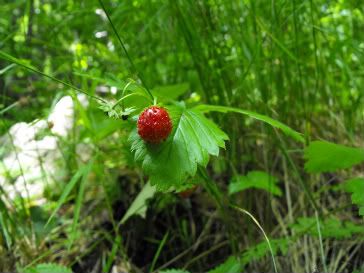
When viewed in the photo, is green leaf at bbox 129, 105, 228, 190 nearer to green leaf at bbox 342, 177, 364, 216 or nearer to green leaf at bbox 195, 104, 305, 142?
green leaf at bbox 195, 104, 305, 142

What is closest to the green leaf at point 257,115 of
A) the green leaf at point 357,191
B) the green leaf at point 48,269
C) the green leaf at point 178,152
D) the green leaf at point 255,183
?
the green leaf at point 178,152

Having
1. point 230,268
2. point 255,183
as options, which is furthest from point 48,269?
point 255,183

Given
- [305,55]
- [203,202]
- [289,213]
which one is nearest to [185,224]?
[203,202]

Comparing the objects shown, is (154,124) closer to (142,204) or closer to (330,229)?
(142,204)

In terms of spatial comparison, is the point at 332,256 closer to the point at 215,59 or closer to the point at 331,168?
the point at 331,168

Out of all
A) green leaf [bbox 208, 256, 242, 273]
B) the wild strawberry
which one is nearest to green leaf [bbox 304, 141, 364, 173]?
green leaf [bbox 208, 256, 242, 273]
